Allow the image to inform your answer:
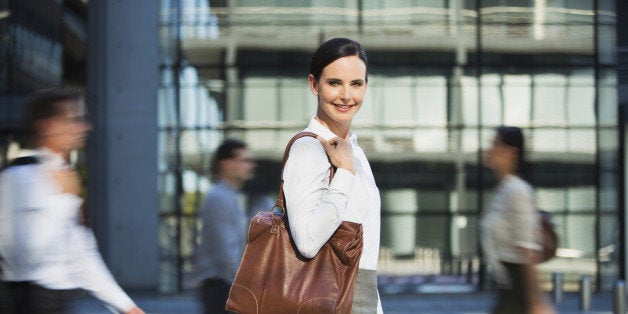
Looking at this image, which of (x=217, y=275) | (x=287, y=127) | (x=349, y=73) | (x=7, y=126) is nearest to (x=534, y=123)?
(x=287, y=127)

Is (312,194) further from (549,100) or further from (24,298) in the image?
(549,100)

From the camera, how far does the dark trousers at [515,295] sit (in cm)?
585

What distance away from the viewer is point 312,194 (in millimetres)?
2514

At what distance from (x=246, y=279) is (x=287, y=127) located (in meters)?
16.7

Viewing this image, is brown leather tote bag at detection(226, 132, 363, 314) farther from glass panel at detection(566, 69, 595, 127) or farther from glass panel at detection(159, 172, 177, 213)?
glass panel at detection(566, 69, 595, 127)

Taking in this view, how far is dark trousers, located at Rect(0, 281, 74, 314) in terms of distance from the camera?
3.75m

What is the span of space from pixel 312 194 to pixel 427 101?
666 inches

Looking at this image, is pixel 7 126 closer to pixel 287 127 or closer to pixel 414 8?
pixel 287 127

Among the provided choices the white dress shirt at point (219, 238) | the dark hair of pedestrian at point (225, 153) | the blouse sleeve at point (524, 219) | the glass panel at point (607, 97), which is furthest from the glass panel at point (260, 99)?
the blouse sleeve at point (524, 219)

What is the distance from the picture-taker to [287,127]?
1917 cm

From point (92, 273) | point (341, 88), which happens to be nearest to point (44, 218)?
point (92, 273)

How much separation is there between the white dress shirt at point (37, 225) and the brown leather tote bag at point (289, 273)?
1.48 meters

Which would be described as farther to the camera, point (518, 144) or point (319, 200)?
point (518, 144)

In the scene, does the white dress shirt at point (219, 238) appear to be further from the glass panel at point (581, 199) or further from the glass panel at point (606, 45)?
the glass panel at point (606, 45)
